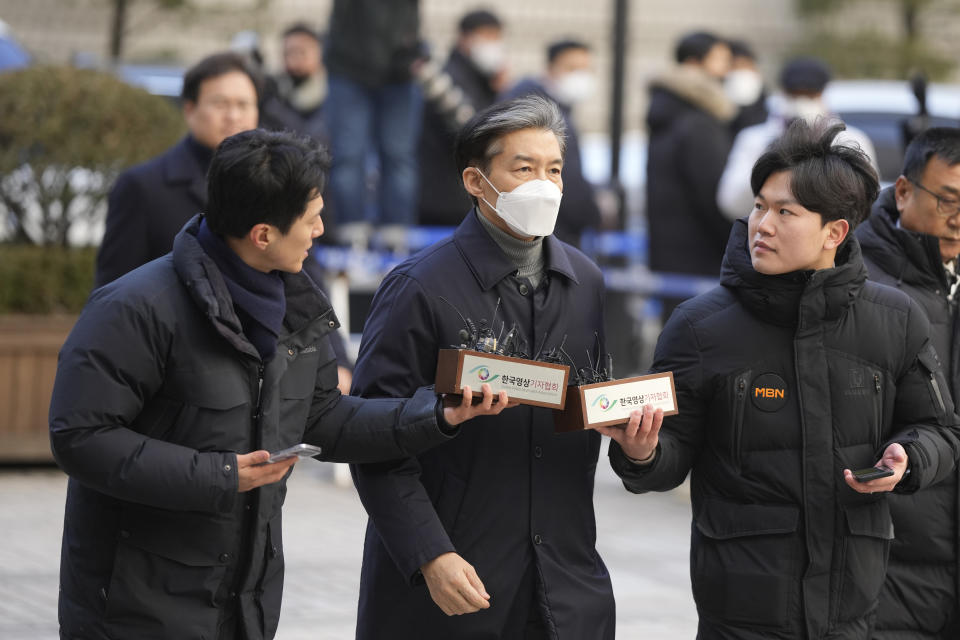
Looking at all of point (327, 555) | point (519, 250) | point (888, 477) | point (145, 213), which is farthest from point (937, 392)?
point (327, 555)

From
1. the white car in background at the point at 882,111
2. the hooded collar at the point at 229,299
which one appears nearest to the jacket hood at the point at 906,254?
the hooded collar at the point at 229,299

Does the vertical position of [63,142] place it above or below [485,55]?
below

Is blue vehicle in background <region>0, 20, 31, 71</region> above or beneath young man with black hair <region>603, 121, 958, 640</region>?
above

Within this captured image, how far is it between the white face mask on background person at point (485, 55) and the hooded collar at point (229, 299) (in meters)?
7.31

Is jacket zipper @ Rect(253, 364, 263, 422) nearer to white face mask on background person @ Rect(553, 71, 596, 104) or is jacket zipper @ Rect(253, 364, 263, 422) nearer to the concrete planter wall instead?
the concrete planter wall

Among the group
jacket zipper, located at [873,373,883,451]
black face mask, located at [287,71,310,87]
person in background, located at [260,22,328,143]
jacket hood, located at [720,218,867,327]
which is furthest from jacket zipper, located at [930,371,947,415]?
black face mask, located at [287,71,310,87]

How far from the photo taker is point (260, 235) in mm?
3527

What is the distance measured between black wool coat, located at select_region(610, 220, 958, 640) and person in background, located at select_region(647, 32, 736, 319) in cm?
562

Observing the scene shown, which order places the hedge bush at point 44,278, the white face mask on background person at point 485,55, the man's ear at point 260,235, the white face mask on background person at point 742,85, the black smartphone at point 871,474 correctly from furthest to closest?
the white face mask on background person at point 742,85
the white face mask on background person at point 485,55
the hedge bush at point 44,278
the black smartphone at point 871,474
the man's ear at point 260,235

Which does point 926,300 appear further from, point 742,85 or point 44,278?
point 742,85

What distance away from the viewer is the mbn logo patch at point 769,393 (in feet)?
12.9

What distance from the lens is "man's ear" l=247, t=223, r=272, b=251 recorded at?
3521 mm

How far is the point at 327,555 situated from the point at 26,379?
2289 mm

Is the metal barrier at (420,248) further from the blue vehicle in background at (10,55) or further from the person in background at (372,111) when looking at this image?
the blue vehicle in background at (10,55)
